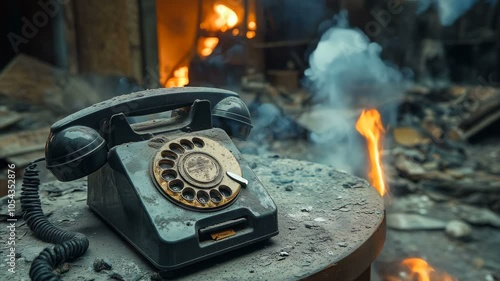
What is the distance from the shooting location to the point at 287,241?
4.60 feet

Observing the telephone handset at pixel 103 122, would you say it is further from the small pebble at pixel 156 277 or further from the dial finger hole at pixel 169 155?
the small pebble at pixel 156 277

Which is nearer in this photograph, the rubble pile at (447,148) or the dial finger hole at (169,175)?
the dial finger hole at (169,175)

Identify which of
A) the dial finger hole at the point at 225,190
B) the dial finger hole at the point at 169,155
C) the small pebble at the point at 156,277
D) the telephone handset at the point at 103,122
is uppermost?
the telephone handset at the point at 103,122

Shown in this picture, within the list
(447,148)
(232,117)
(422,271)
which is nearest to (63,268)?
(232,117)

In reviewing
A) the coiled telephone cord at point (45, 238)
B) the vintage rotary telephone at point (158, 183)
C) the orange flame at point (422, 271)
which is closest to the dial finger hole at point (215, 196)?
the vintage rotary telephone at point (158, 183)

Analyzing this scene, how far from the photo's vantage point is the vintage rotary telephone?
1224mm

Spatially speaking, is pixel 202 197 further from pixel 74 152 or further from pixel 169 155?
pixel 74 152

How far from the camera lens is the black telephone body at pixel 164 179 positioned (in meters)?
1.23

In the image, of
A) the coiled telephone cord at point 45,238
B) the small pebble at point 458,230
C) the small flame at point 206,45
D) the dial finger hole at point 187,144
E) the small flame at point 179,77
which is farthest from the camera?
the small flame at point 206,45

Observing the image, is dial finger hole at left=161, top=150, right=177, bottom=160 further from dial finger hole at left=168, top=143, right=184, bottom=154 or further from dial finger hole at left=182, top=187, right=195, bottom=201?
dial finger hole at left=182, top=187, right=195, bottom=201

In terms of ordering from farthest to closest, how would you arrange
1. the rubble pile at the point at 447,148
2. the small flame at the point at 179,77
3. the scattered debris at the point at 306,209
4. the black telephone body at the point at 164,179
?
the small flame at the point at 179,77
the rubble pile at the point at 447,148
the scattered debris at the point at 306,209
the black telephone body at the point at 164,179

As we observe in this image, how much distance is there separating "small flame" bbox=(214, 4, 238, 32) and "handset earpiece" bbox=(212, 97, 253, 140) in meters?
7.10

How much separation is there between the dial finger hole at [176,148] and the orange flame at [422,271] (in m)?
2.17

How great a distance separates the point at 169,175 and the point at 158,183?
0.06m
